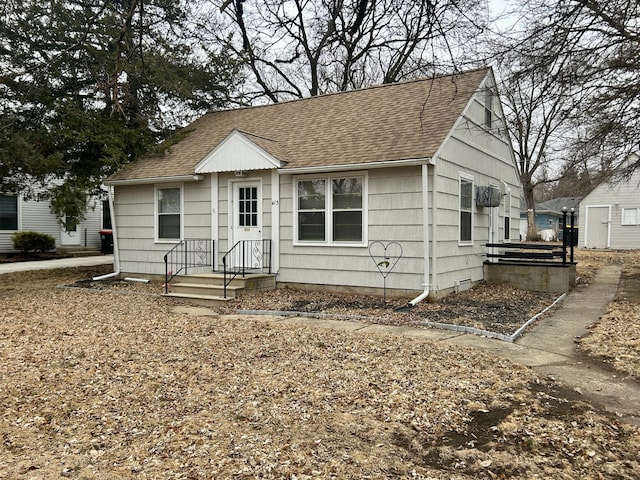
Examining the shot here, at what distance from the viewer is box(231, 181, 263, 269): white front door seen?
1062 cm

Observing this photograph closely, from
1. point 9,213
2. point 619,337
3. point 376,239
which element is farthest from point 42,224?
point 619,337

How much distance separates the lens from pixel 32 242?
20922 mm

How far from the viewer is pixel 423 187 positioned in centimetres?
870

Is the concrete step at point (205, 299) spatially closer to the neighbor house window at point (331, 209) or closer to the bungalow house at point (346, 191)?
the bungalow house at point (346, 191)

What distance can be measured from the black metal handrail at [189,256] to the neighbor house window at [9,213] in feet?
44.2

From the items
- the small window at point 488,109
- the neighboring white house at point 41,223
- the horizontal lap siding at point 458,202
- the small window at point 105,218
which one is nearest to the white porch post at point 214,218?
the horizontal lap siding at point 458,202

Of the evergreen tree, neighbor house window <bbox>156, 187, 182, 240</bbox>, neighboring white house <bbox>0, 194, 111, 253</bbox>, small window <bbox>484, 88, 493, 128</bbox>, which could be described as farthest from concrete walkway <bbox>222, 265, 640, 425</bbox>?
neighboring white house <bbox>0, 194, 111, 253</bbox>

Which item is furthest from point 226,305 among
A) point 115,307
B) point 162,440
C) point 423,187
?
point 162,440

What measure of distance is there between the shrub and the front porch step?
13.7 meters

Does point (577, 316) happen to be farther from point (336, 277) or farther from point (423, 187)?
point (336, 277)

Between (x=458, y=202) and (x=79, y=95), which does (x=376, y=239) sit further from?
(x=79, y=95)

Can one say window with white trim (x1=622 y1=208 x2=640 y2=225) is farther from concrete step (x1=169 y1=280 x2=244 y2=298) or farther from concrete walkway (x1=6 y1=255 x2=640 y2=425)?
concrete step (x1=169 y1=280 x2=244 y2=298)

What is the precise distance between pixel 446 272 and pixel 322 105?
5.70 m

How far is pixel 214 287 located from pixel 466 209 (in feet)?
18.0
